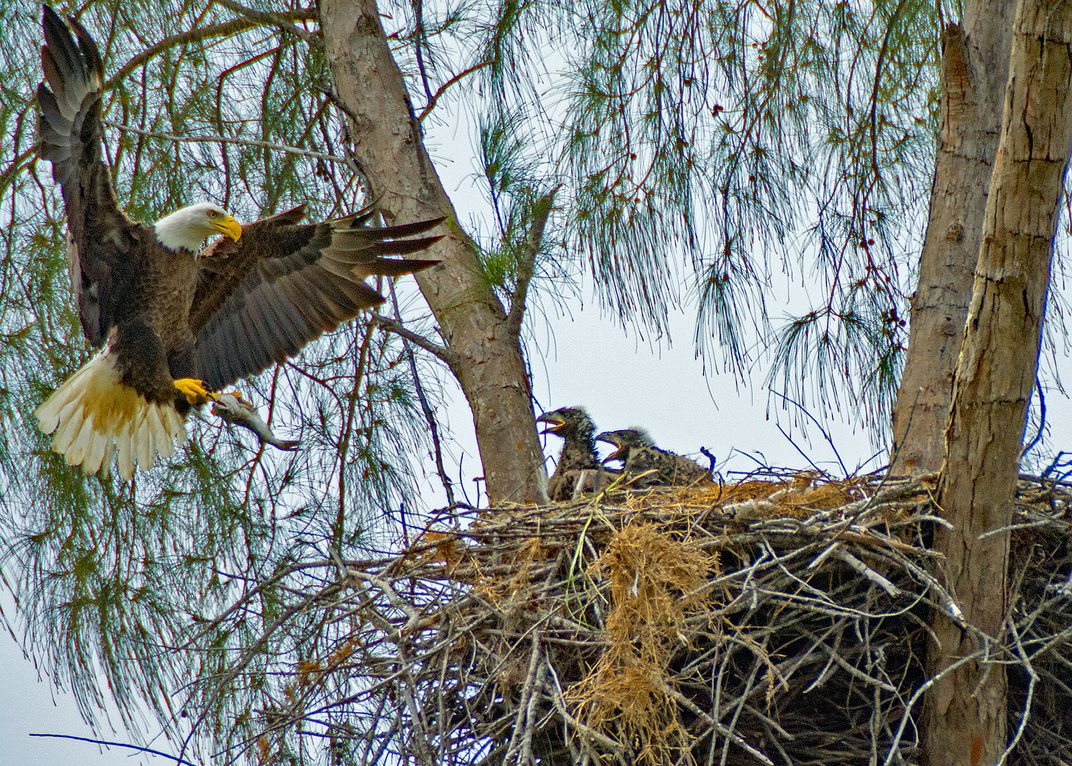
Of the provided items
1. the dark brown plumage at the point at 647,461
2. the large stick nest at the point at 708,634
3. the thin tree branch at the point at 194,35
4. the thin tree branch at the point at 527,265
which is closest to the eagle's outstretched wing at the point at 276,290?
the thin tree branch at the point at 194,35

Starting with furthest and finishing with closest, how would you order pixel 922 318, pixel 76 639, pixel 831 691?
pixel 76 639
pixel 922 318
pixel 831 691

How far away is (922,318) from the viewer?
12.9 feet

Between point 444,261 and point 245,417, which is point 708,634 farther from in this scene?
point 245,417

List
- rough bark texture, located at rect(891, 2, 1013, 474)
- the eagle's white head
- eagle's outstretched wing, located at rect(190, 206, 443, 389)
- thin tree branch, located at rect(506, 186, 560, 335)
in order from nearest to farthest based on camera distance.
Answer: rough bark texture, located at rect(891, 2, 1013, 474), thin tree branch, located at rect(506, 186, 560, 335), the eagle's white head, eagle's outstretched wing, located at rect(190, 206, 443, 389)

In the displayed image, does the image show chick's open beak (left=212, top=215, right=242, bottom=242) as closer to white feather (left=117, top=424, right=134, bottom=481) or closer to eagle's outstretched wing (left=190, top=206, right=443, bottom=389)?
eagle's outstretched wing (left=190, top=206, right=443, bottom=389)

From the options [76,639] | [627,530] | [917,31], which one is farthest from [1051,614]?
[76,639]

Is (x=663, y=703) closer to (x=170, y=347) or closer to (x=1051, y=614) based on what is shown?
(x=1051, y=614)

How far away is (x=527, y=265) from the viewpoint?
4305 millimetres

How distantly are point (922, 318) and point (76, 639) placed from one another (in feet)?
10.1

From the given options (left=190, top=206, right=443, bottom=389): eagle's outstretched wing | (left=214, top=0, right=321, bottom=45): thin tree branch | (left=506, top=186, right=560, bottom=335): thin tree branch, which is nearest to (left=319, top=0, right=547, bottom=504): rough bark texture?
(left=506, top=186, right=560, bottom=335): thin tree branch

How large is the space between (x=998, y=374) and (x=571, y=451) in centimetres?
206

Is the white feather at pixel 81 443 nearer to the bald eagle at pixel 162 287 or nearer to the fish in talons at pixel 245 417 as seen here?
the bald eagle at pixel 162 287

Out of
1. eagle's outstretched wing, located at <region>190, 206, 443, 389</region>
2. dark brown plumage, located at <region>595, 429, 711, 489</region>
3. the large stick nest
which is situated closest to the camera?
the large stick nest

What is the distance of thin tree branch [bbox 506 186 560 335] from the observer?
4305 millimetres
